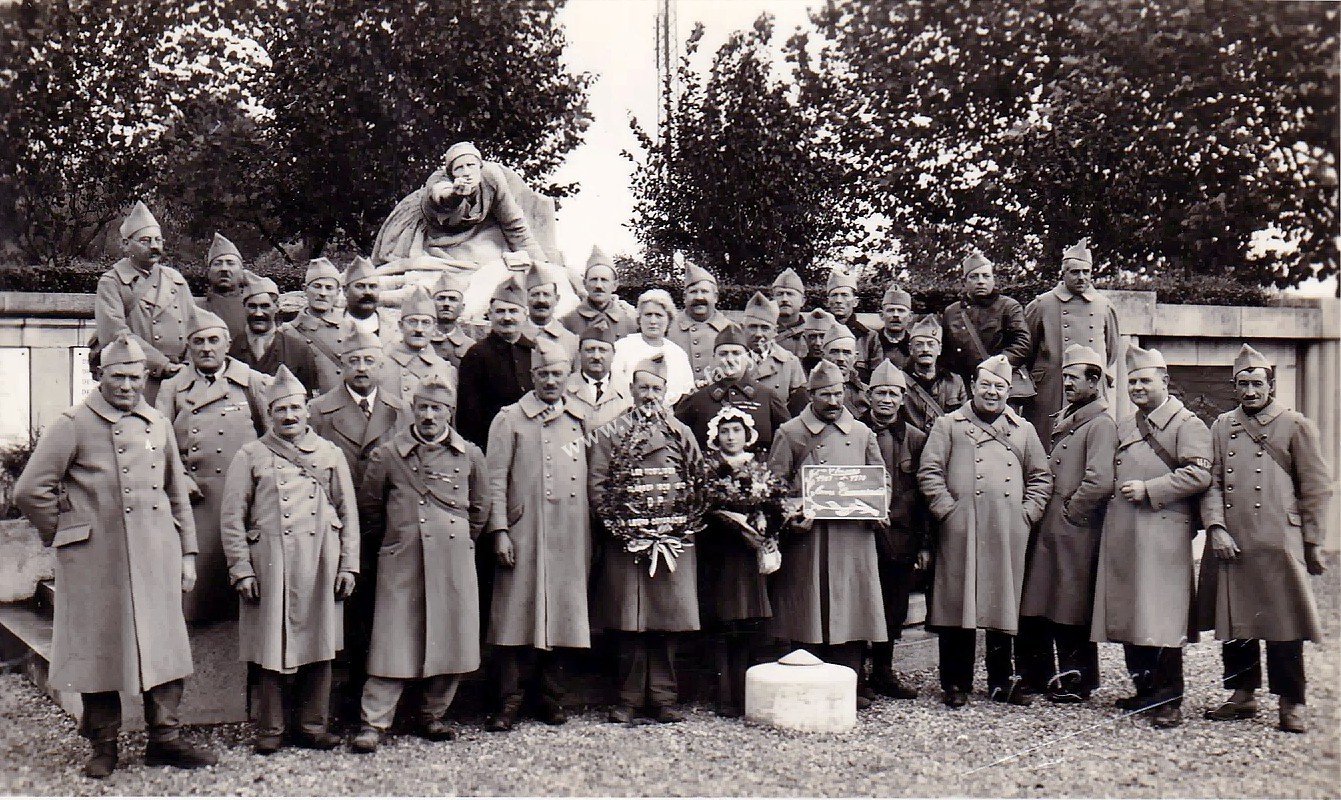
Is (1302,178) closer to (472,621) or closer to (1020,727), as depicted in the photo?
(1020,727)

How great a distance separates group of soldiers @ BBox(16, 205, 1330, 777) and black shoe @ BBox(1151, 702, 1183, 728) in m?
0.06

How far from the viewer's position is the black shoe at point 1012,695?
23.9 feet

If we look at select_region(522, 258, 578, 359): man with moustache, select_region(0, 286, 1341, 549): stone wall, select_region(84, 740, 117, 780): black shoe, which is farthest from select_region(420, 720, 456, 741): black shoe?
select_region(0, 286, 1341, 549): stone wall

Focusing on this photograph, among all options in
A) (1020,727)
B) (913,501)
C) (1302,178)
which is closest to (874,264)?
(1302,178)

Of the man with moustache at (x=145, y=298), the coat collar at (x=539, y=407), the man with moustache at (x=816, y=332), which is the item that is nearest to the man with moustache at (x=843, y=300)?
the man with moustache at (x=816, y=332)

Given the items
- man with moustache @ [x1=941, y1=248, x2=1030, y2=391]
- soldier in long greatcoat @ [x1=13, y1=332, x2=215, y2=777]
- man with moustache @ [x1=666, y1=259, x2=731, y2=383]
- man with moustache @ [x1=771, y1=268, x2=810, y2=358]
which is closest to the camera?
soldier in long greatcoat @ [x1=13, y1=332, x2=215, y2=777]

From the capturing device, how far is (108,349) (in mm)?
5895

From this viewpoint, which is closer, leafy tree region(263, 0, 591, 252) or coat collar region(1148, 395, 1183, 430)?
coat collar region(1148, 395, 1183, 430)

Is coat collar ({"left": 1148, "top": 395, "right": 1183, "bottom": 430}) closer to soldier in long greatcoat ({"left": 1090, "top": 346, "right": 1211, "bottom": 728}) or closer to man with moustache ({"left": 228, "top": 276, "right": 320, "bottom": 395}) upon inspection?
soldier in long greatcoat ({"left": 1090, "top": 346, "right": 1211, "bottom": 728})

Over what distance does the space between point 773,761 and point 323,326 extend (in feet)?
12.4

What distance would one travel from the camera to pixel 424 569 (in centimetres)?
639

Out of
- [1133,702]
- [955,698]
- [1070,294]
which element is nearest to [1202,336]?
[1070,294]

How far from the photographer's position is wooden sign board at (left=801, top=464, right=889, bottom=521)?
6.96 meters

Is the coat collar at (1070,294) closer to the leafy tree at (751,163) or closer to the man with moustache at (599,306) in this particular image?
the man with moustache at (599,306)
